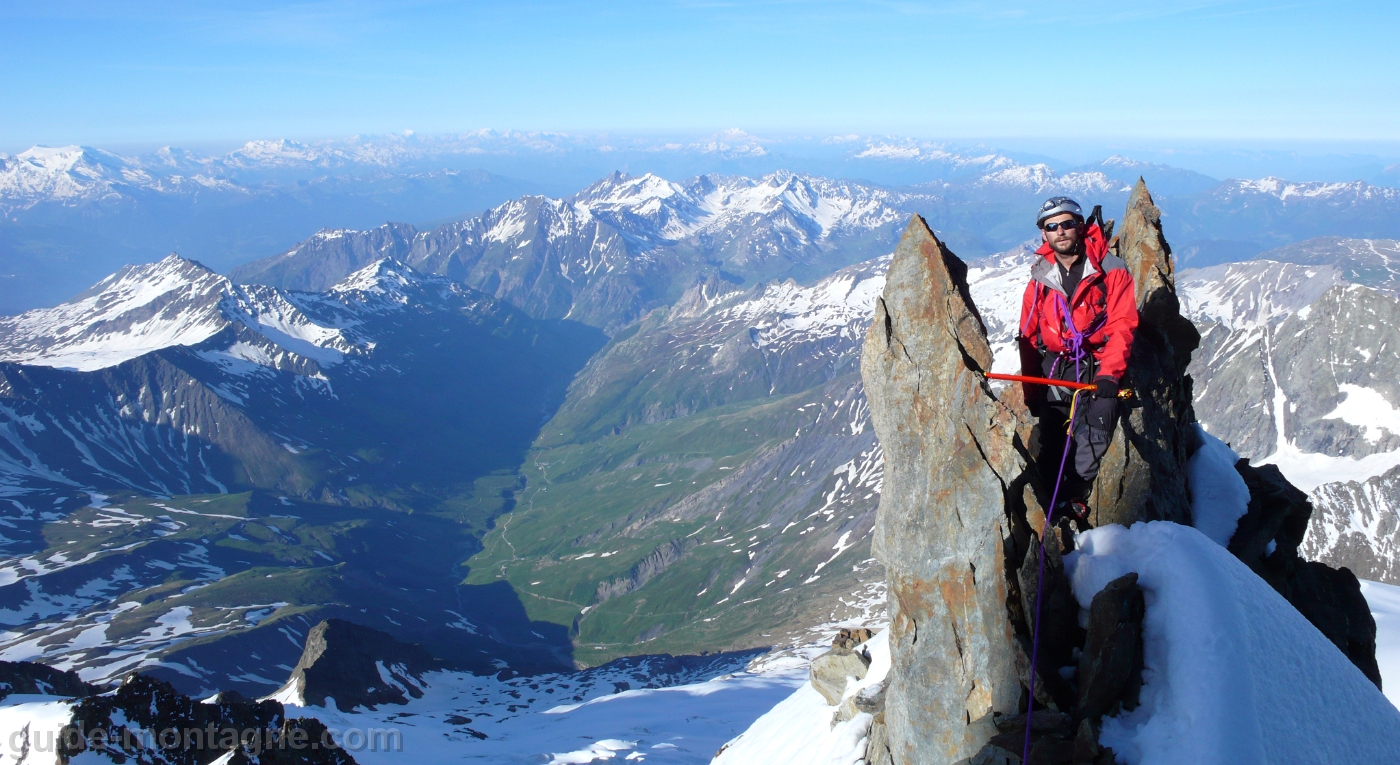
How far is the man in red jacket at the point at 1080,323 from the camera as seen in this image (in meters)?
16.3

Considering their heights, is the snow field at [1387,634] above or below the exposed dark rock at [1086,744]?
below

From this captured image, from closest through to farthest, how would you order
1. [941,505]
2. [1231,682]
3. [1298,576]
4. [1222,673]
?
[1231,682] → [1222,673] → [941,505] → [1298,576]

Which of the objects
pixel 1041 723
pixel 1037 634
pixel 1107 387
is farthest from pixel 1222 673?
pixel 1107 387

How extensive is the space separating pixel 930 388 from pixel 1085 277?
5104 mm

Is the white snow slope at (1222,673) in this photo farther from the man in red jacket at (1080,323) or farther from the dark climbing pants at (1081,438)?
the man in red jacket at (1080,323)

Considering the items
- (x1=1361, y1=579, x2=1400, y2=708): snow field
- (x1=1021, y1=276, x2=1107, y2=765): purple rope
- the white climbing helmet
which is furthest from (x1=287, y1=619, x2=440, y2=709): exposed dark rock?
the white climbing helmet

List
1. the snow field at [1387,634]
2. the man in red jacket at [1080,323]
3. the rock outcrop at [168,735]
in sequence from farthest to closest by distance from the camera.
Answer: the rock outcrop at [168,735] → the snow field at [1387,634] → the man in red jacket at [1080,323]

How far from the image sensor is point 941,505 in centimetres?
1872

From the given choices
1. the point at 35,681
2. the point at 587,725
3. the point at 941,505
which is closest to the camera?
the point at 941,505

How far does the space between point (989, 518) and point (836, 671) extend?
26624 mm

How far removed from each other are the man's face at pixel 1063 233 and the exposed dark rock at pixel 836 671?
1121 inches

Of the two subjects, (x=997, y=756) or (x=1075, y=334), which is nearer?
(x=997, y=756)

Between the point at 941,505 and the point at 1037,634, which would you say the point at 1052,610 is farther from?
the point at 941,505

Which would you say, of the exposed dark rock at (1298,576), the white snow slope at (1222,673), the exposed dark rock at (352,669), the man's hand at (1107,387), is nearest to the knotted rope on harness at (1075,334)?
the man's hand at (1107,387)
